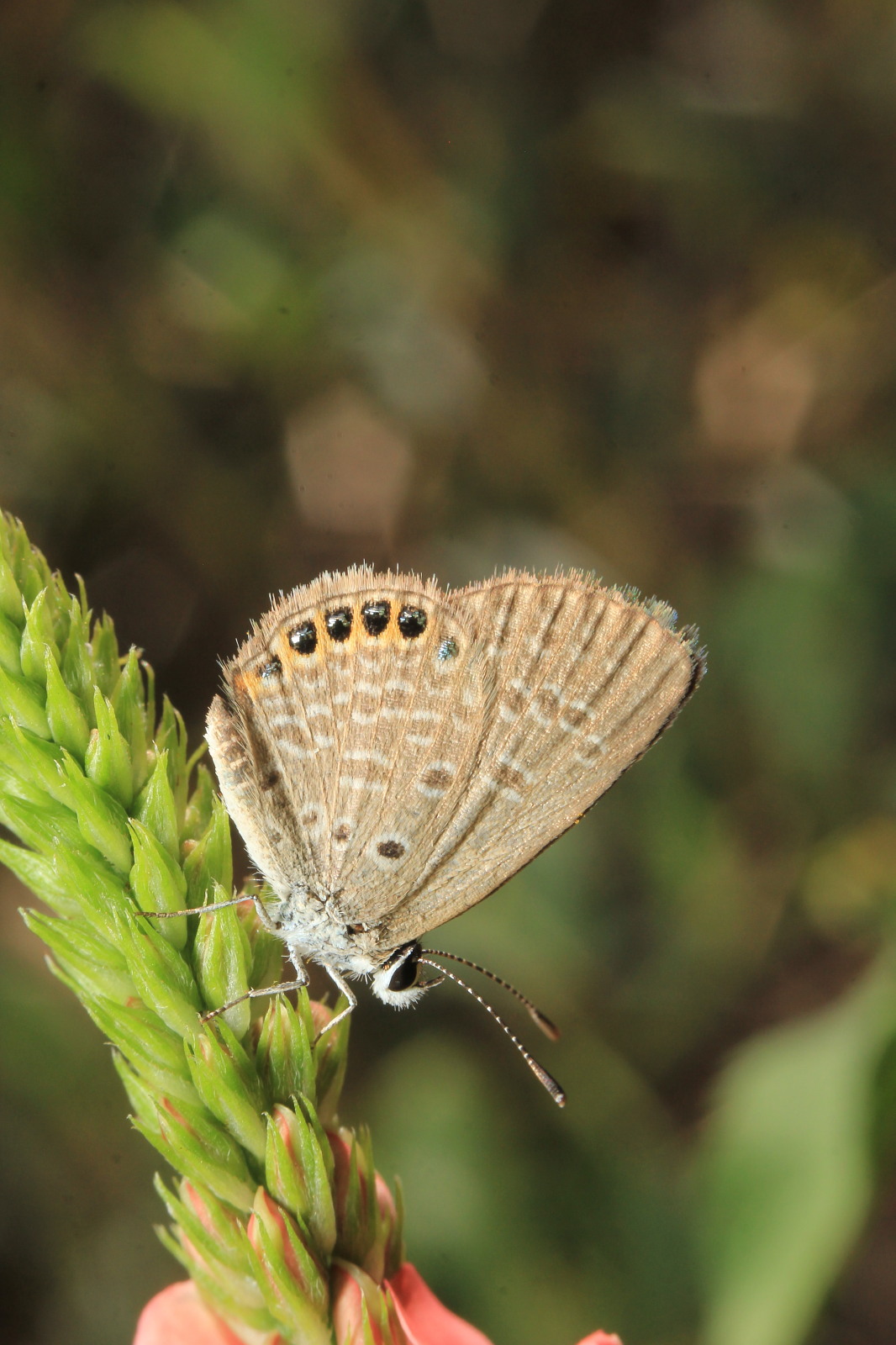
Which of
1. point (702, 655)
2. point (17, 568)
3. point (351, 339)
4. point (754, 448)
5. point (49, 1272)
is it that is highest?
point (754, 448)

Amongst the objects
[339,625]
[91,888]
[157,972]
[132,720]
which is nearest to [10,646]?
[132,720]

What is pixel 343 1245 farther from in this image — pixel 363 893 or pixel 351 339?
pixel 351 339

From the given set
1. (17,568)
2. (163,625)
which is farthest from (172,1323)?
(163,625)

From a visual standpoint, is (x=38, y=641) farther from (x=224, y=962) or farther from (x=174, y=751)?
(x=224, y=962)

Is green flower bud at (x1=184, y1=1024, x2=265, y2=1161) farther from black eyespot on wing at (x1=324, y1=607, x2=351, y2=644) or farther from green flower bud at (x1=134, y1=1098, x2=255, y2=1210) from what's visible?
black eyespot on wing at (x1=324, y1=607, x2=351, y2=644)

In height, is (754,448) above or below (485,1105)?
above

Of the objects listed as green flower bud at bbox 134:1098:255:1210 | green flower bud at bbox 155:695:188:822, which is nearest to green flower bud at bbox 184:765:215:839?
green flower bud at bbox 155:695:188:822
